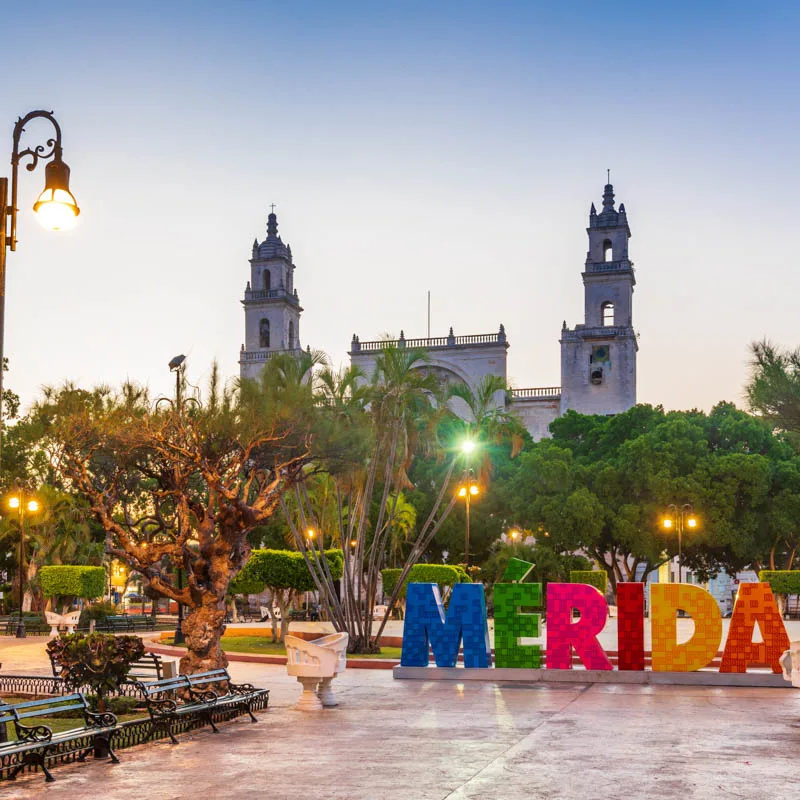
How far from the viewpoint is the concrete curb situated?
17719 mm

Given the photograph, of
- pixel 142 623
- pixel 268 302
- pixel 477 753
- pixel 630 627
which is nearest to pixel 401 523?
pixel 142 623

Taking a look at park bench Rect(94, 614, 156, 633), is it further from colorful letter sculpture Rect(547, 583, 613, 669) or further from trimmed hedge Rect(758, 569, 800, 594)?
trimmed hedge Rect(758, 569, 800, 594)

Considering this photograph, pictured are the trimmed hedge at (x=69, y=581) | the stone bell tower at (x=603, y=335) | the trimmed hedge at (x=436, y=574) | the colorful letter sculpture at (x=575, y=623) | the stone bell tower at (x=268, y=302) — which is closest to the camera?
the colorful letter sculpture at (x=575, y=623)

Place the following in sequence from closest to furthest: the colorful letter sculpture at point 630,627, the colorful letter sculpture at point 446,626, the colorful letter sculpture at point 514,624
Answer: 1. the colorful letter sculpture at point 630,627
2. the colorful letter sculpture at point 514,624
3. the colorful letter sculpture at point 446,626

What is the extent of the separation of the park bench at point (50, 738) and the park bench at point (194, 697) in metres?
0.89

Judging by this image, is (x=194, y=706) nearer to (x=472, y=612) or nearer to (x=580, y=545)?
(x=472, y=612)

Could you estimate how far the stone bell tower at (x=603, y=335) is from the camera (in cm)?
6788

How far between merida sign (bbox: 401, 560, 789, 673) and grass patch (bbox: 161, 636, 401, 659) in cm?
478

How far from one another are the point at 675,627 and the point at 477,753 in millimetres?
7909

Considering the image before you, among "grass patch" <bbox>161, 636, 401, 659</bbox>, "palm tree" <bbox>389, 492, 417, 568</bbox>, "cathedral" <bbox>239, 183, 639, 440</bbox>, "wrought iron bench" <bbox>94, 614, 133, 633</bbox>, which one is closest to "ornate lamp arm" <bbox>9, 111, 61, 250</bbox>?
"grass patch" <bbox>161, 636, 401, 659</bbox>

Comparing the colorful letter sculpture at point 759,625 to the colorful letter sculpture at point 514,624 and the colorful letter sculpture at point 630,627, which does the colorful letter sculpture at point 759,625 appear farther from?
the colorful letter sculpture at point 514,624

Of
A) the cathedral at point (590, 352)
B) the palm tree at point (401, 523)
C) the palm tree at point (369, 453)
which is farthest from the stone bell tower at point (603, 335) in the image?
the palm tree at point (369, 453)

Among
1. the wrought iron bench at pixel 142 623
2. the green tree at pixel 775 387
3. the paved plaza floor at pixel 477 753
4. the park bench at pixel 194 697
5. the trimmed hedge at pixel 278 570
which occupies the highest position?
the green tree at pixel 775 387

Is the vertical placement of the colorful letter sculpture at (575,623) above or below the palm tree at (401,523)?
below
